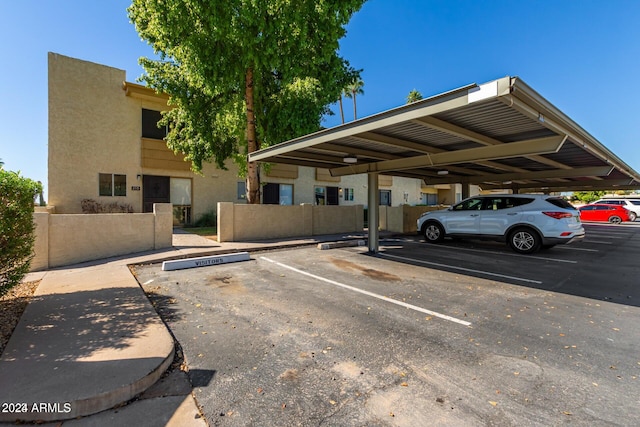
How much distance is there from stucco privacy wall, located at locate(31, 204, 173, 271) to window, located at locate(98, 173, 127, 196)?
24.0 feet

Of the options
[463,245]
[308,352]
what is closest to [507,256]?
[463,245]

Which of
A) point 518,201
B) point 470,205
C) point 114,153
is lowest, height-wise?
point 470,205

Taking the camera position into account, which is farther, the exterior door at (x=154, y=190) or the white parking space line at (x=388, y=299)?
the exterior door at (x=154, y=190)

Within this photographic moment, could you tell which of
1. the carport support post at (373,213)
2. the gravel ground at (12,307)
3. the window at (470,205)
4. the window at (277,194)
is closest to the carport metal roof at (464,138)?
the carport support post at (373,213)

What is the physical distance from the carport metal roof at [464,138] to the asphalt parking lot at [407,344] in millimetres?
3011

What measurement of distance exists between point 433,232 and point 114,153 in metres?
15.5

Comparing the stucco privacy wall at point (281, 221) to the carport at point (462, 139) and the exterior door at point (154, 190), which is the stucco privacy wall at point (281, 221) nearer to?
the carport at point (462, 139)

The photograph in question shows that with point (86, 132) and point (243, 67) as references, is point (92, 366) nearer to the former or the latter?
point (243, 67)

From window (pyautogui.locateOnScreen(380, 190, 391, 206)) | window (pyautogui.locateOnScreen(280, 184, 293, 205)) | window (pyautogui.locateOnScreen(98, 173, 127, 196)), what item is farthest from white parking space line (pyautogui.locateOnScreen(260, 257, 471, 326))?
window (pyautogui.locateOnScreen(380, 190, 391, 206))

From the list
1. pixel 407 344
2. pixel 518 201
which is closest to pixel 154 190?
pixel 407 344

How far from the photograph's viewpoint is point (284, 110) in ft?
40.9

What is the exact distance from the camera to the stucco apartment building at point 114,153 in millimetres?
13727

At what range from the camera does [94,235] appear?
8328 millimetres

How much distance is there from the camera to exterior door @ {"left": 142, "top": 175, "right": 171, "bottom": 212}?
15945mm
